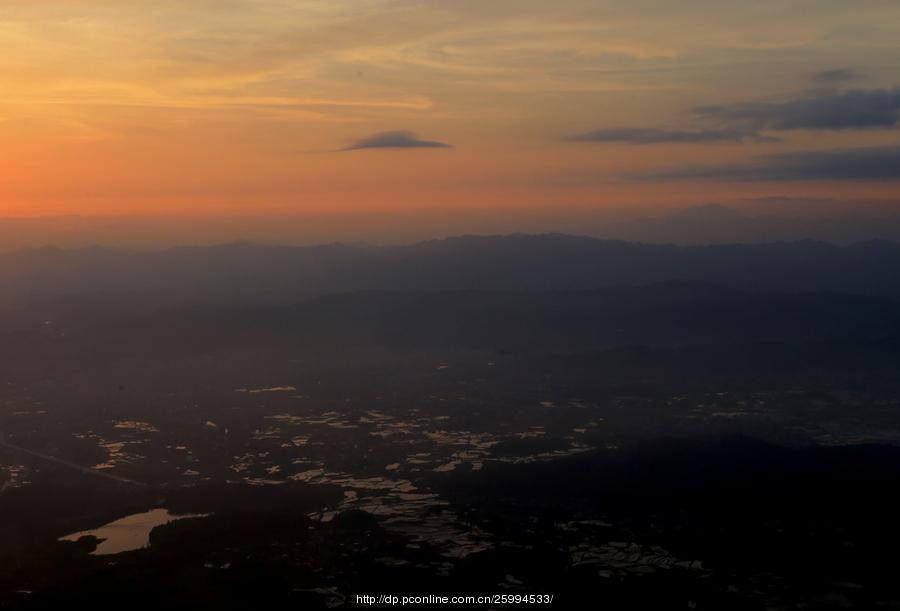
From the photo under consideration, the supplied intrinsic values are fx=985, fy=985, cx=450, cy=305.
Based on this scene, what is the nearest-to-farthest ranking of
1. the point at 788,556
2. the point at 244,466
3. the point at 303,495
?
the point at 788,556, the point at 303,495, the point at 244,466

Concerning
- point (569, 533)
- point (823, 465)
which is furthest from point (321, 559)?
point (823, 465)

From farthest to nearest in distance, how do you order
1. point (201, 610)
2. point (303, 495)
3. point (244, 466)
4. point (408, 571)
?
1. point (244, 466)
2. point (303, 495)
3. point (408, 571)
4. point (201, 610)

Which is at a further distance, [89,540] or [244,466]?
[244,466]

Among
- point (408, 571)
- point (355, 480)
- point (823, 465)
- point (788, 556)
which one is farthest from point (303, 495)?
point (823, 465)

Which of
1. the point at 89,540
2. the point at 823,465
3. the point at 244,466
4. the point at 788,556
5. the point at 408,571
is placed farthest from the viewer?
the point at 244,466

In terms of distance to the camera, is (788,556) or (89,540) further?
(89,540)

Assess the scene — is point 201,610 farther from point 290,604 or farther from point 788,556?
point 788,556

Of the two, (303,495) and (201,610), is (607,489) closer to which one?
(303,495)

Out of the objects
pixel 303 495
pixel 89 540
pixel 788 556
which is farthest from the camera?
pixel 303 495

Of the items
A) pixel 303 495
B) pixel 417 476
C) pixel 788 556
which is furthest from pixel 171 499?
pixel 788 556
